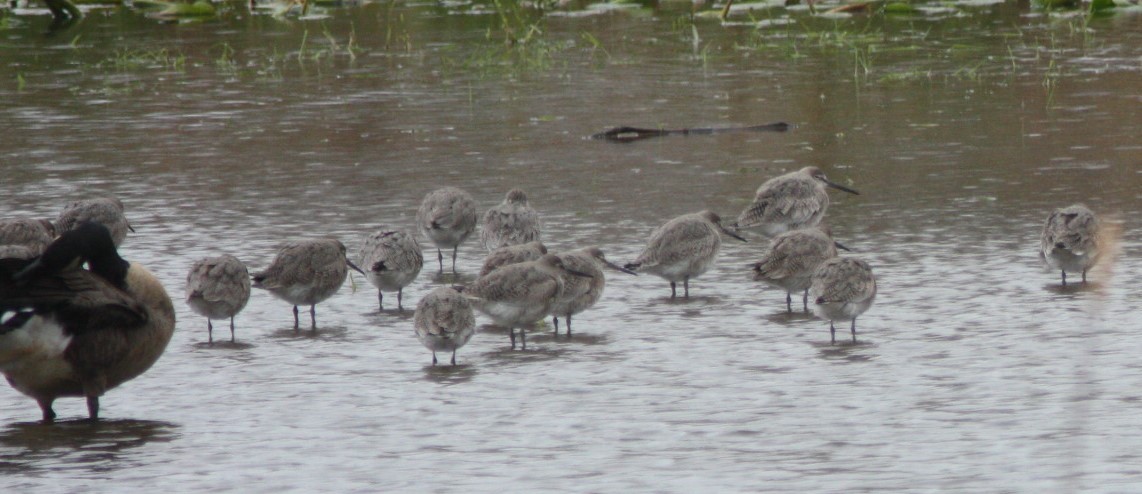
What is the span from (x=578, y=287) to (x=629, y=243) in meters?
2.45

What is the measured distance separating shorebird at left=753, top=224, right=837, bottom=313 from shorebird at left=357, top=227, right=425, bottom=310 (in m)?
2.21

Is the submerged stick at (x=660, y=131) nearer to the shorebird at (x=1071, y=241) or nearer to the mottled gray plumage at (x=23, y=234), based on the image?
the shorebird at (x=1071, y=241)

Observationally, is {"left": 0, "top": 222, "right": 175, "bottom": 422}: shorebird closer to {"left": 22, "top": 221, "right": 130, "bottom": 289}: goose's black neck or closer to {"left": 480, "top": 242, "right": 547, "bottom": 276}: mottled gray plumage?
{"left": 22, "top": 221, "right": 130, "bottom": 289}: goose's black neck

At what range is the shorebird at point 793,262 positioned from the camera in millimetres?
10828

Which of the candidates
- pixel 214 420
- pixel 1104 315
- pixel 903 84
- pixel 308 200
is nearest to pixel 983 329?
pixel 1104 315

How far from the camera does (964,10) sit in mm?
30188

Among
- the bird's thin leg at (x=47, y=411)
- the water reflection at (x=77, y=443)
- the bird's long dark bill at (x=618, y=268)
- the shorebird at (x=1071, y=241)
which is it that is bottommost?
the water reflection at (x=77, y=443)

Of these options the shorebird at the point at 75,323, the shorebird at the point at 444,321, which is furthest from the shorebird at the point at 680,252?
the shorebird at the point at 75,323

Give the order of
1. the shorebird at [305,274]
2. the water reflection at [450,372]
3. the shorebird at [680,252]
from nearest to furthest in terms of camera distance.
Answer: the water reflection at [450,372] < the shorebird at [305,274] < the shorebird at [680,252]

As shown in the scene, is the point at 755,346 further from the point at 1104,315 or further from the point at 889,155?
the point at 889,155

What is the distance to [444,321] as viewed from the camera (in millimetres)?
9375

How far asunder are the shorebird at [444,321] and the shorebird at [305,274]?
1.42m

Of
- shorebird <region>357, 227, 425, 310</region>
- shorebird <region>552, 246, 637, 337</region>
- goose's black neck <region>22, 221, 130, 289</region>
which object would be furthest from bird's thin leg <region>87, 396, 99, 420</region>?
shorebird <region>552, 246, 637, 337</region>

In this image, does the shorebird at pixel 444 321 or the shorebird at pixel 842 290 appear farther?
the shorebird at pixel 842 290
